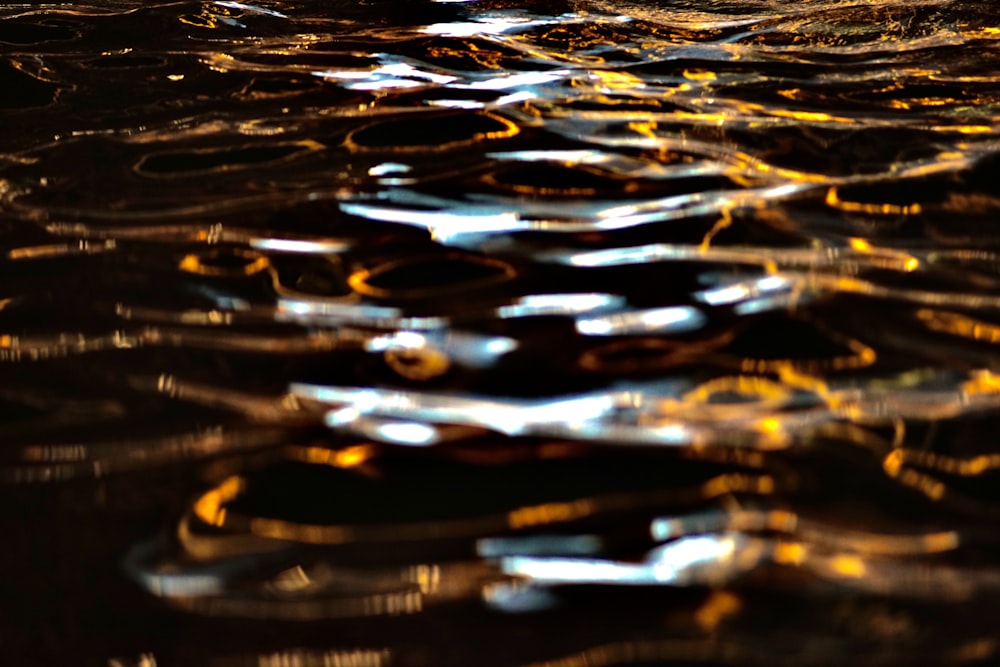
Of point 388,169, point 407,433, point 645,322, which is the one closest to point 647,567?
point 407,433

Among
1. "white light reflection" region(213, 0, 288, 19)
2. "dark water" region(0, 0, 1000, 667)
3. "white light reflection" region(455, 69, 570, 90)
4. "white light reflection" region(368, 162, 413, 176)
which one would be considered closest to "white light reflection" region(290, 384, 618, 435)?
"dark water" region(0, 0, 1000, 667)

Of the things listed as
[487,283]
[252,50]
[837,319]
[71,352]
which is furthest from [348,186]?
[252,50]

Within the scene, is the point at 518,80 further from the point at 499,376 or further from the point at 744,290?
the point at 499,376

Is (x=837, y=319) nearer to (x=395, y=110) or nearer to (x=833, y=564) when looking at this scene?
(x=833, y=564)

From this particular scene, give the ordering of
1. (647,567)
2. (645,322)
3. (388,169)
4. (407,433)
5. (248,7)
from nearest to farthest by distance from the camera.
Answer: (647,567), (407,433), (645,322), (388,169), (248,7)

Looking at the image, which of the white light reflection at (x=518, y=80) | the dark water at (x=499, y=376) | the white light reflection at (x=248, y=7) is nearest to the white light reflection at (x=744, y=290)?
the dark water at (x=499, y=376)

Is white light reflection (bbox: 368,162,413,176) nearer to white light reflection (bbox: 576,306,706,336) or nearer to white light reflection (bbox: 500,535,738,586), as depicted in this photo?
white light reflection (bbox: 576,306,706,336)

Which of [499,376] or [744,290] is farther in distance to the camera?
[744,290]

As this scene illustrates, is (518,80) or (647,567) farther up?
(518,80)
